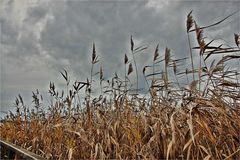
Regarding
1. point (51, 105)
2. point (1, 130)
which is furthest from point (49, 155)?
point (1, 130)

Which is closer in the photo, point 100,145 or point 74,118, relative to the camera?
point 100,145

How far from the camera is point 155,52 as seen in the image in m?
3.60

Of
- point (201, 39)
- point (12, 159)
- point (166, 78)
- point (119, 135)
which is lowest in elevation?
point (12, 159)

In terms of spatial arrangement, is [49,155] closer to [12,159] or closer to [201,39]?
[12,159]

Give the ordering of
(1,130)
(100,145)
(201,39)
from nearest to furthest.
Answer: (201,39) < (100,145) < (1,130)

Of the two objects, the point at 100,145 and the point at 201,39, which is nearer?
the point at 201,39

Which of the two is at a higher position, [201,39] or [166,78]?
[201,39]

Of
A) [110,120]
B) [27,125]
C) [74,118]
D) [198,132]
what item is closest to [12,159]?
[74,118]

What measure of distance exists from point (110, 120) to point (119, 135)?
1.23 ft

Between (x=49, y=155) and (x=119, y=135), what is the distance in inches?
51.3

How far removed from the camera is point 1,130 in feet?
22.2

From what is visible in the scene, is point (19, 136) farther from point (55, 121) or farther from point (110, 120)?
point (110, 120)

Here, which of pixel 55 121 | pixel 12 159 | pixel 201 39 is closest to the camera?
pixel 201 39

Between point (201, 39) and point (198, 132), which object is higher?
point (201, 39)
